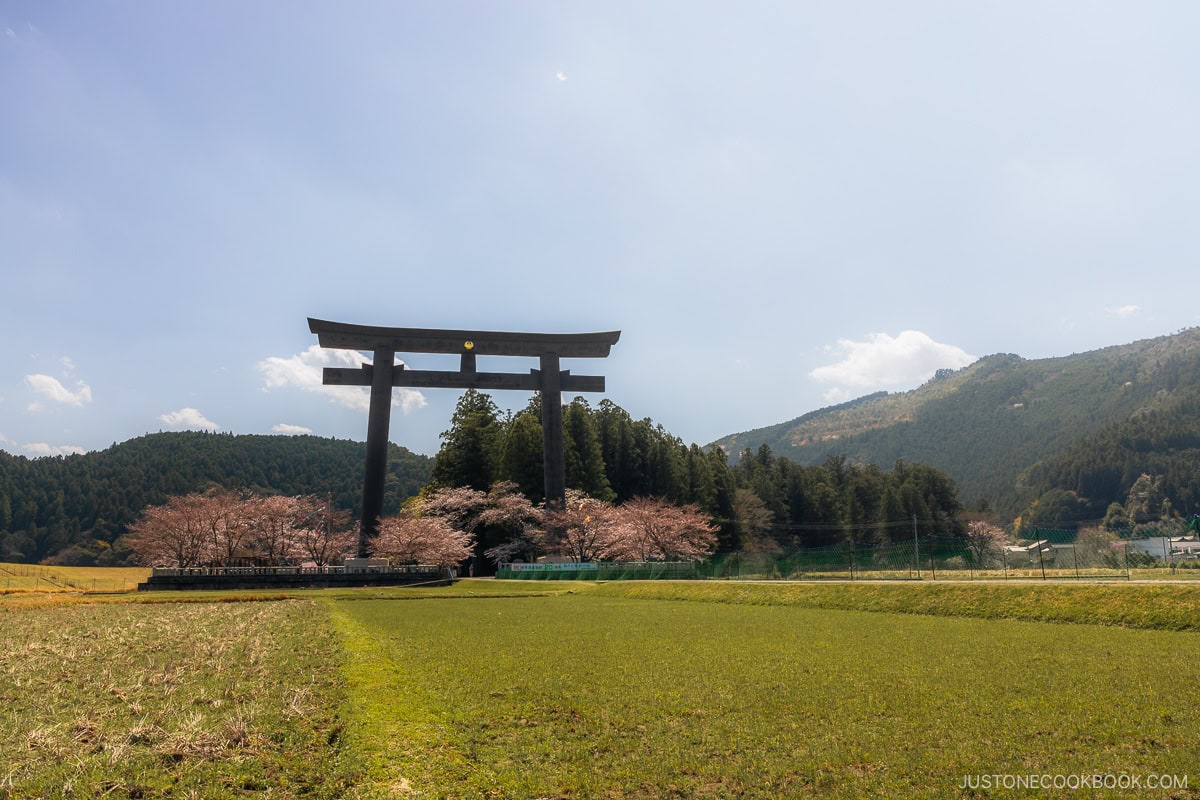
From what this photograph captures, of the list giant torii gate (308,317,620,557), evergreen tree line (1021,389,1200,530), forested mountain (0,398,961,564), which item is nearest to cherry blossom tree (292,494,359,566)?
giant torii gate (308,317,620,557)

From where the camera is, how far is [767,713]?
19.7 ft

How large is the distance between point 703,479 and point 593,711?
63.0 meters

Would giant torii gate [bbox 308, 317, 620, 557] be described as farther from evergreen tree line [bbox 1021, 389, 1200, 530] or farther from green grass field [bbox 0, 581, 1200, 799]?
evergreen tree line [bbox 1021, 389, 1200, 530]

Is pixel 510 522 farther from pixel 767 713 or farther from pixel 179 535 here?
pixel 767 713

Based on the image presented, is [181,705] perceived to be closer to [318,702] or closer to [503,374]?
[318,702]

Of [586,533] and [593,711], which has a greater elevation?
[586,533]

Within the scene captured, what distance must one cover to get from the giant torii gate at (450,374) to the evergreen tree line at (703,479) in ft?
35.2

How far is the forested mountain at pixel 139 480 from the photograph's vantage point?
95.4 metres

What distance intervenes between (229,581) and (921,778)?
34311 millimetres

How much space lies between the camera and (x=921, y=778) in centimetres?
437

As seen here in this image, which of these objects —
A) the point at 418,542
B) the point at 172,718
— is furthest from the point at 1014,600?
the point at 418,542

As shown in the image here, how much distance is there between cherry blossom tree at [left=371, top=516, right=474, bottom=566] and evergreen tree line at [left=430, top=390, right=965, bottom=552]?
732 centimetres

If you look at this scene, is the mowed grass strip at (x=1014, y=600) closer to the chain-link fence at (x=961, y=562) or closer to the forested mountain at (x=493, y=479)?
the chain-link fence at (x=961, y=562)

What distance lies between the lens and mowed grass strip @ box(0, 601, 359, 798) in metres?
4.20
